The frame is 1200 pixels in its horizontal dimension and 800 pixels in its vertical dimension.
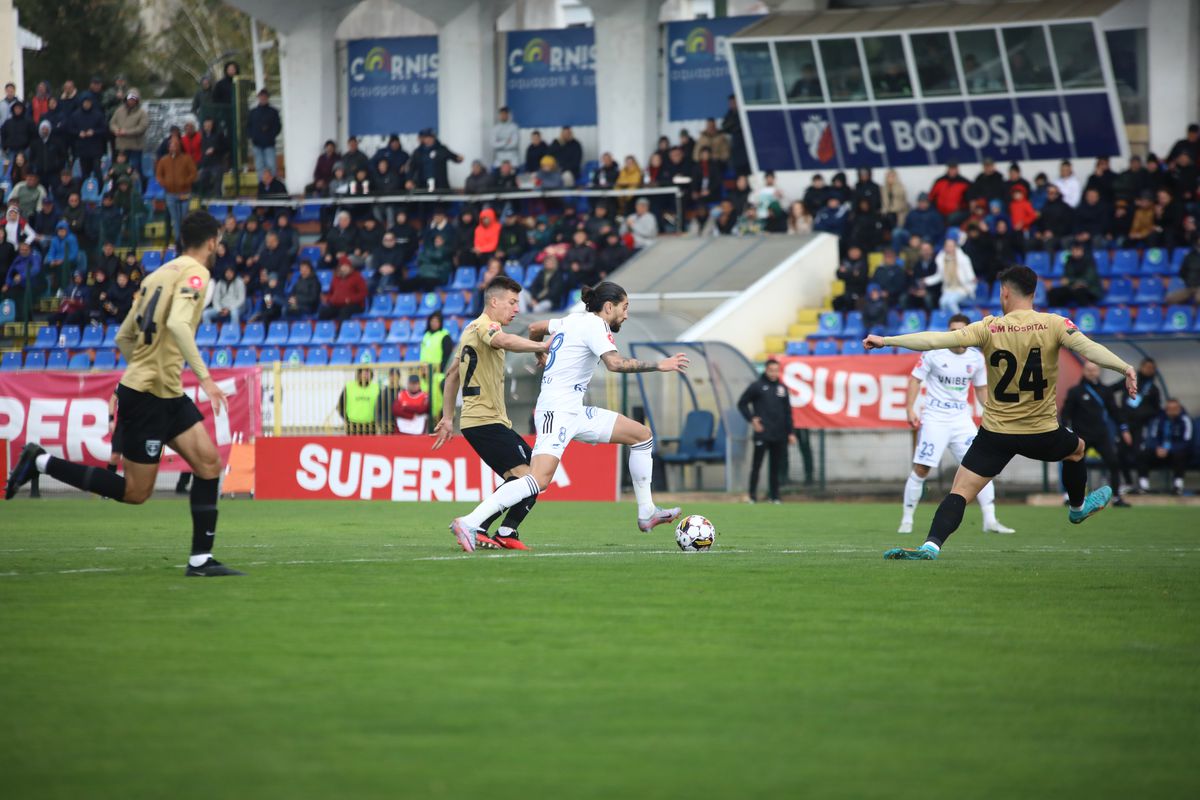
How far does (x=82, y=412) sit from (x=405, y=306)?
9.23 metres

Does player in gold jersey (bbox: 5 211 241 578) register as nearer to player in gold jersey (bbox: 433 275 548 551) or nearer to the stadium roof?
player in gold jersey (bbox: 433 275 548 551)

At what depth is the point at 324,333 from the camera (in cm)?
3394

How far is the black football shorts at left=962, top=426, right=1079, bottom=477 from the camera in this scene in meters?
11.2

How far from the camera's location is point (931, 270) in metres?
29.3

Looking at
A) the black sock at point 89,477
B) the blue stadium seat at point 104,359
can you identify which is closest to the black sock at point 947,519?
the black sock at point 89,477

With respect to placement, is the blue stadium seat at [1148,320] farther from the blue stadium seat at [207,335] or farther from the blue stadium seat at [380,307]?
the blue stadium seat at [207,335]

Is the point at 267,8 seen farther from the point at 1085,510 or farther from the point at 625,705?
the point at 625,705

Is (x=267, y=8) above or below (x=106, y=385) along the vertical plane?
above

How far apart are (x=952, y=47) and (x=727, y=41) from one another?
4.77 meters

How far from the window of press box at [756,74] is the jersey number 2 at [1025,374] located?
2501 cm

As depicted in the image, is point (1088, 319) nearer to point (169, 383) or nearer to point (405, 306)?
point (405, 306)

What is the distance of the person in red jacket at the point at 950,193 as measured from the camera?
1251 inches

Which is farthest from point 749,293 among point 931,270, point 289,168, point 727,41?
point 289,168

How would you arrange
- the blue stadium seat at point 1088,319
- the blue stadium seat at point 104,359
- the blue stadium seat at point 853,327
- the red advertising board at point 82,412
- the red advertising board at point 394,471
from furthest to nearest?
the blue stadium seat at point 104,359
the blue stadium seat at point 853,327
the blue stadium seat at point 1088,319
the red advertising board at point 82,412
the red advertising board at point 394,471
